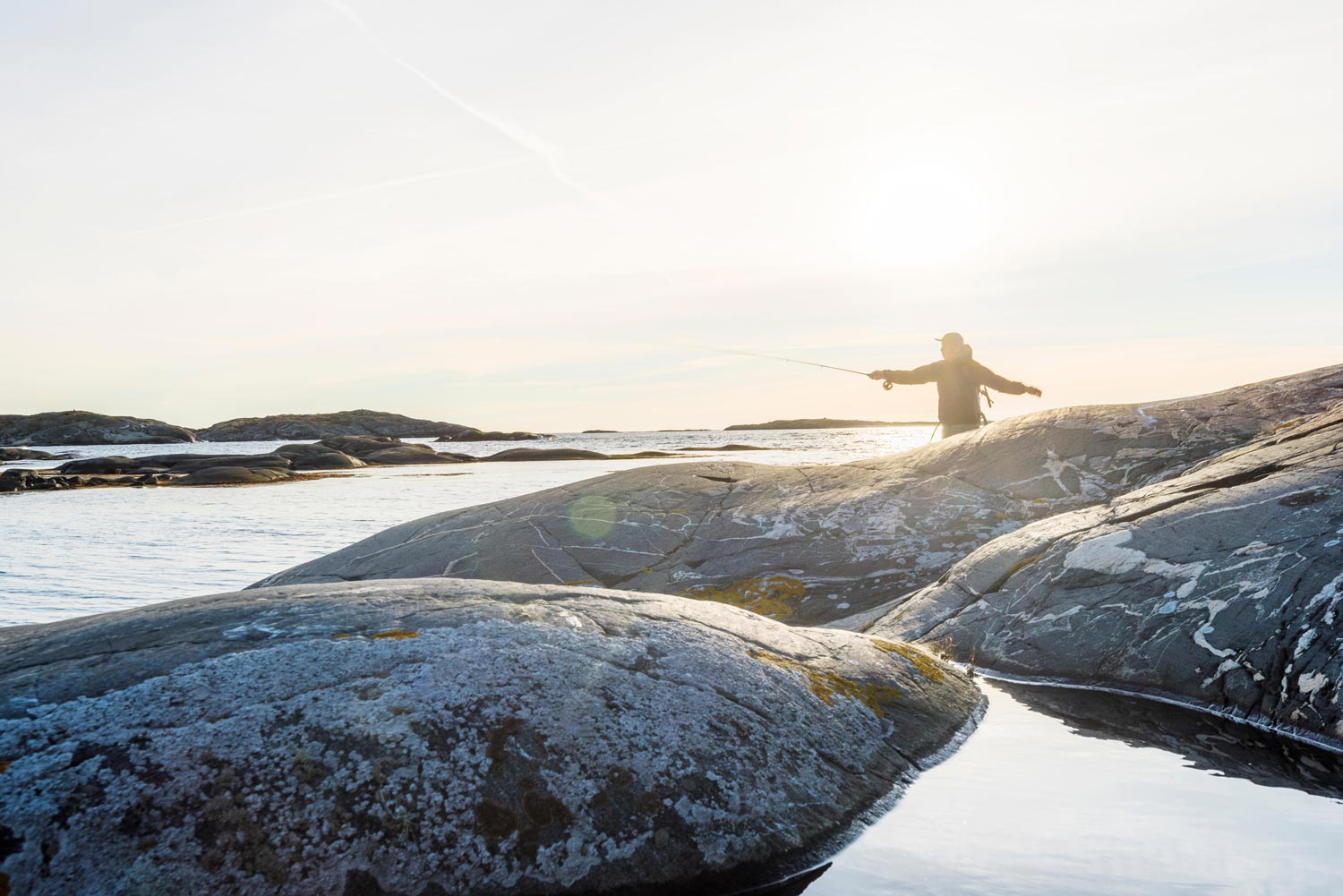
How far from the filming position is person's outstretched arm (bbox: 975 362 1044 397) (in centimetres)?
1102

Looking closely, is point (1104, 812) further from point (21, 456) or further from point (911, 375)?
point (21, 456)

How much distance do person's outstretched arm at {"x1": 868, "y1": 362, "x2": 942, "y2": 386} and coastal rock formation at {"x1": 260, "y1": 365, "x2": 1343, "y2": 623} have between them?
2.25 m

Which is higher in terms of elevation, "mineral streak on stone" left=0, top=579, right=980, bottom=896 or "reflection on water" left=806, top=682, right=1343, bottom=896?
"mineral streak on stone" left=0, top=579, right=980, bottom=896

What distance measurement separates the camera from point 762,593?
25.5 feet

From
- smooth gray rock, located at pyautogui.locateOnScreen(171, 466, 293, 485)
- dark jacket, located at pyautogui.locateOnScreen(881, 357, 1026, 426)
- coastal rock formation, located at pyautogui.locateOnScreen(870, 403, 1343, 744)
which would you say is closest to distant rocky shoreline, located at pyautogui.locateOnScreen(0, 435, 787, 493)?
smooth gray rock, located at pyautogui.locateOnScreen(171, 466, 293, 485)

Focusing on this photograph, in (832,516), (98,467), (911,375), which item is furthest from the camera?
(98,467)

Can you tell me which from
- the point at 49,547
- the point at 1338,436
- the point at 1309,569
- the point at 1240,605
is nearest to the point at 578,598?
the point at 1240,605

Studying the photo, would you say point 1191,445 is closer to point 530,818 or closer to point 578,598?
point 578,598

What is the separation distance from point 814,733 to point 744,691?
0.33 metres

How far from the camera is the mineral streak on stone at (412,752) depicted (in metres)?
2.54

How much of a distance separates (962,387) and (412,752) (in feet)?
31.4

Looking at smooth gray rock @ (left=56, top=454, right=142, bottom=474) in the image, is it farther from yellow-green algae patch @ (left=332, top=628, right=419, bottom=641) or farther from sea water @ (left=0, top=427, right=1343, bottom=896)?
sea water @ (left=0, top=427, right=1343, bottom=896)

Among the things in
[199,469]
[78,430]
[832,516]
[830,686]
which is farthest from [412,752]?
[78,430]

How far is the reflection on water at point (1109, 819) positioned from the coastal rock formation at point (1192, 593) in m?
0.45
